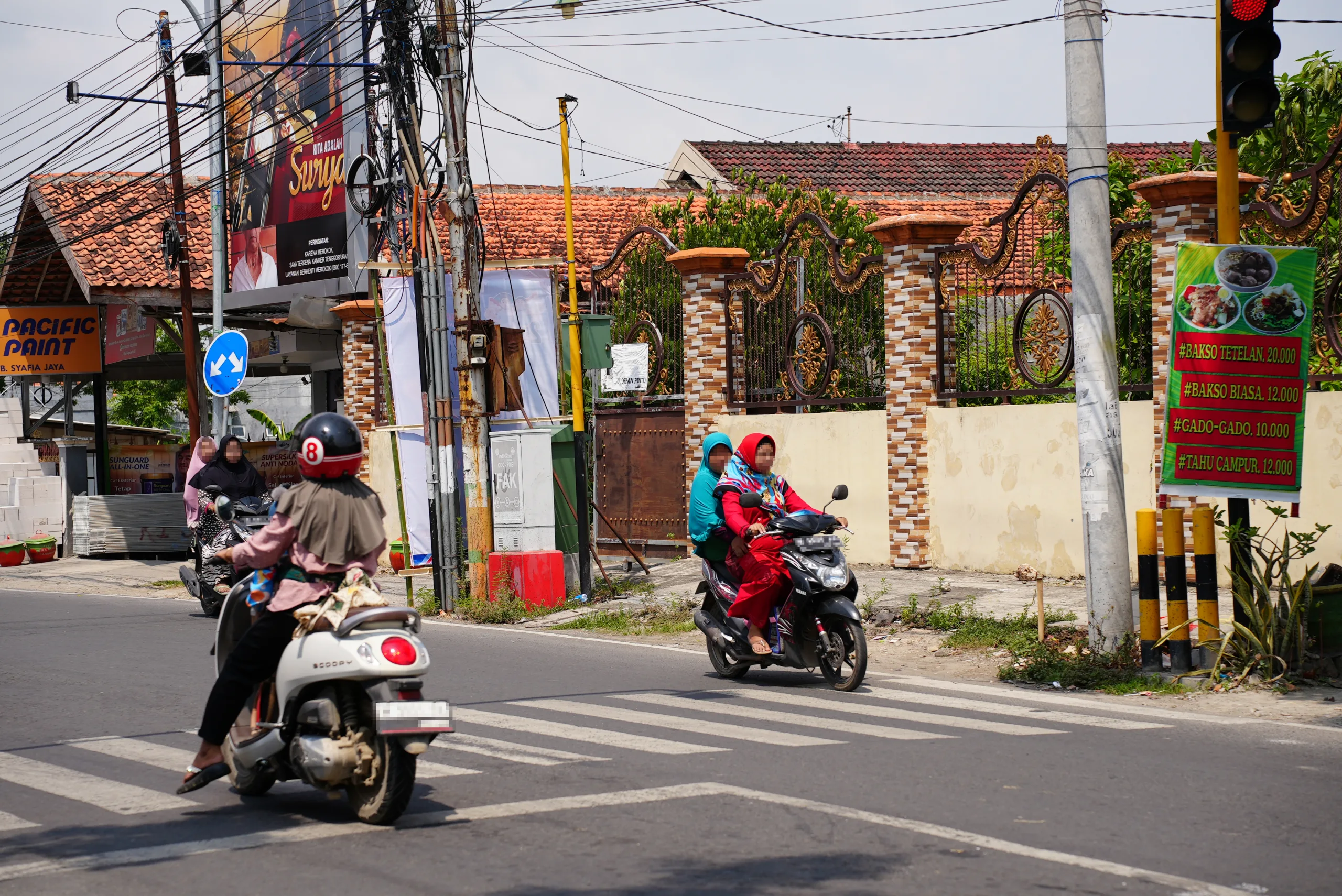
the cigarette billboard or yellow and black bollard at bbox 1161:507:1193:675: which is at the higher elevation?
the cigarette billboard

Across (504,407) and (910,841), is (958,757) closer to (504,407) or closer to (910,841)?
(910,841)

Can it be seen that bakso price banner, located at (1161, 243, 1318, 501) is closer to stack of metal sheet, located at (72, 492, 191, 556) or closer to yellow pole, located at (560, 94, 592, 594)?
yellow pole, located at (560, 94, 592, 594)

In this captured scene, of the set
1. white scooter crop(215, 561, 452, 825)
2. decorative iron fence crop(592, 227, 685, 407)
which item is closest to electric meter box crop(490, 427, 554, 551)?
decorative iron fence crop(592, 227, 685, 407)

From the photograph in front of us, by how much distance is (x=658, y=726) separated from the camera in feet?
27.9

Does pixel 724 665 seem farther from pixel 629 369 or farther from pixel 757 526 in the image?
pixel 629 369

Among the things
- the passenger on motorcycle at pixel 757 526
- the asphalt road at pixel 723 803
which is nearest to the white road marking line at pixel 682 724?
the asphalt road at pixel 723 803

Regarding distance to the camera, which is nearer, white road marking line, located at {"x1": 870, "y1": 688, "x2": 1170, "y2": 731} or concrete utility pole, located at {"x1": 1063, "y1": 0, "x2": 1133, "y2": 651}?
white road marking line, located at {"x1": 870, "y1": 688, "x2": 1170, "y2": 731}

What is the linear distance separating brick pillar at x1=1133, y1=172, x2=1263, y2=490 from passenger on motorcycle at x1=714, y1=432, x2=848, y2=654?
14.2ft

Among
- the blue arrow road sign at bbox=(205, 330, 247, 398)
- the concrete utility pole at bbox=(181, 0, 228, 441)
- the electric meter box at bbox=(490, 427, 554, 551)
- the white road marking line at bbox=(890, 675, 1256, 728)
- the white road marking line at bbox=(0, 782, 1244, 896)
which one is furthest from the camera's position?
the concrete utility pole at bbox=(181, 0, 228, 441)

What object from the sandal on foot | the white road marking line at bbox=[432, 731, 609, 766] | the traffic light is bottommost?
the white road marking line at bbox=[432, 731, 609, 766]

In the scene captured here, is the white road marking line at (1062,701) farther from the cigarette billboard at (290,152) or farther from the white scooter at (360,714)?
the cigarette billboard at (290,152)

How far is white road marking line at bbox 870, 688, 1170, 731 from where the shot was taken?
8516 mm

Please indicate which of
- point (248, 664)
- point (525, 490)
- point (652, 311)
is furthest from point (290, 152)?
point (248, 664)

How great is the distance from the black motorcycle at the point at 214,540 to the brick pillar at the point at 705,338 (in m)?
5.60
